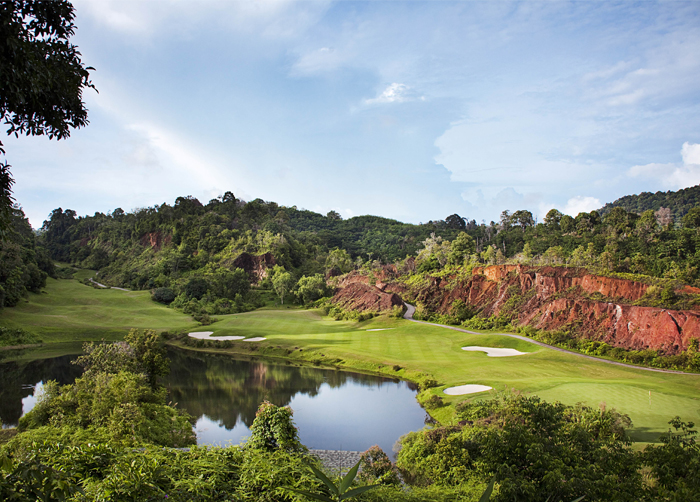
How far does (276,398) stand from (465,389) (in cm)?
1259

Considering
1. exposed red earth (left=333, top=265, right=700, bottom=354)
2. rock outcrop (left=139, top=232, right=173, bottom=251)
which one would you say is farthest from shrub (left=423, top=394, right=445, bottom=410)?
rock outcrop (left=139, top=232, right=173, bottom=251)

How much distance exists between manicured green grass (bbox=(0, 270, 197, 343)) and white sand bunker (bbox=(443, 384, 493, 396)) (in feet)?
129

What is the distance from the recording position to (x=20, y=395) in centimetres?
2741

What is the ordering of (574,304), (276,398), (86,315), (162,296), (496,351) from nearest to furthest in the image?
(276,398), (496,351), (574,304), (86,315), (162,296)

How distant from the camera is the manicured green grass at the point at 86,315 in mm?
48812

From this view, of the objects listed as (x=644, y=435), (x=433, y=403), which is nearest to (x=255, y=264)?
(x=433, y=403)

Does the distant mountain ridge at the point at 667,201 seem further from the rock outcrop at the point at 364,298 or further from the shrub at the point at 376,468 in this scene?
the shrub at the point at 376,468

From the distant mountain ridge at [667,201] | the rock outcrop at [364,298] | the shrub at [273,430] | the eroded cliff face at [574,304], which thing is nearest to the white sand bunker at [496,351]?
the eroded cliff face at [574,304]

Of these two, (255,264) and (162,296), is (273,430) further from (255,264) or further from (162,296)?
(255,264)

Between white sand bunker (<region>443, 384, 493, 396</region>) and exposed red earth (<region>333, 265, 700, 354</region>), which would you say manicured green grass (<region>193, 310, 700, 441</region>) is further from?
exposed red earth (<region>333, 265, 700, 354</region>)

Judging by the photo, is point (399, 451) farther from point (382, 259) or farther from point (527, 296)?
point (382, 259)

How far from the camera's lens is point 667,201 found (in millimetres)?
95875

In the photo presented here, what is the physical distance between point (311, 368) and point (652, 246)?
45.2 m

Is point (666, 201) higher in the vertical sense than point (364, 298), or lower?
higher
